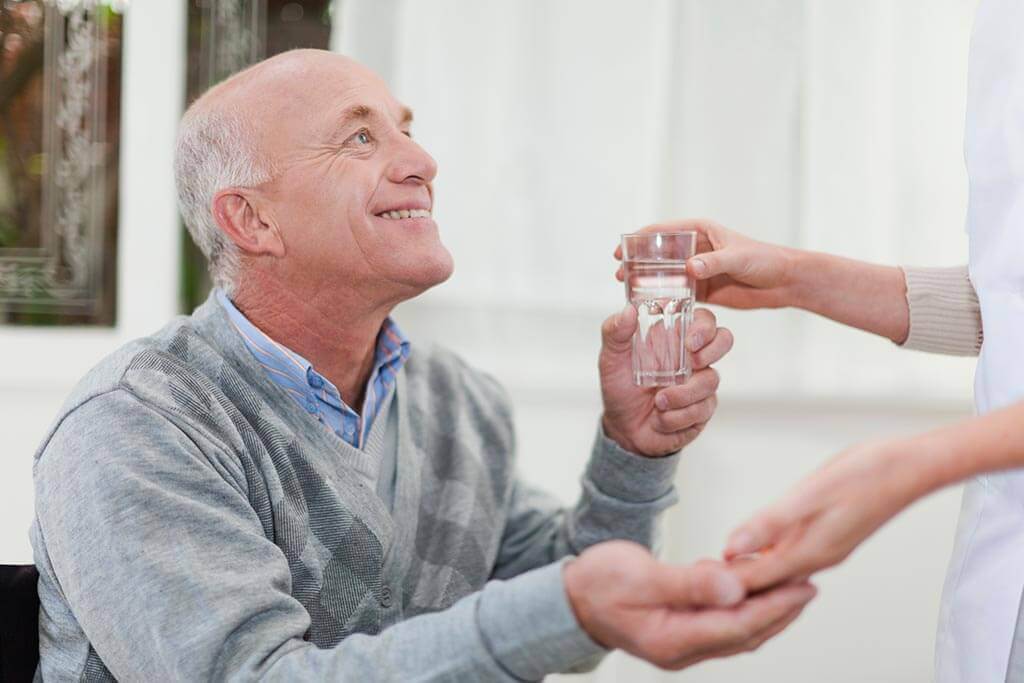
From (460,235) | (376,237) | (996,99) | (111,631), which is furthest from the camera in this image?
(460,235)

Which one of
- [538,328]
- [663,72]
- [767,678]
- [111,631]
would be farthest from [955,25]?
[111,631]

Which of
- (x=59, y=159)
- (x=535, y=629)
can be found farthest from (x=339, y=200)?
(x=59, y=159)

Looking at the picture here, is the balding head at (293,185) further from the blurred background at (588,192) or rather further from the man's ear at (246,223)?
the blurred background at (588,192)

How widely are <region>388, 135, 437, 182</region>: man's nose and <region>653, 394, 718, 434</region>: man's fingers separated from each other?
51 centimetres

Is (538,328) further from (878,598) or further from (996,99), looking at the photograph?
(996,99)

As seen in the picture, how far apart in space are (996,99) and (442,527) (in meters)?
0.97

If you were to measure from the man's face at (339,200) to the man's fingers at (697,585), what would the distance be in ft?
2.48

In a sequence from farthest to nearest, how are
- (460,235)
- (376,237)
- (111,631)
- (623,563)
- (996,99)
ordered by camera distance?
(460,235) < (376,237) < (996,99) < (111,631) < (623,563)

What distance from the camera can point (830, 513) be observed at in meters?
0.96

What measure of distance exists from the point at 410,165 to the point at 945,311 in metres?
0.82

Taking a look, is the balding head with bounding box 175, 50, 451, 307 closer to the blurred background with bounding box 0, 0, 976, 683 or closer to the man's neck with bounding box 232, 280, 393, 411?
the man's neck with bounding box 232, 280, 393, 411

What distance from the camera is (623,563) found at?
959 millimetres

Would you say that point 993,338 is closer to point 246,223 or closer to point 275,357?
point 275,357

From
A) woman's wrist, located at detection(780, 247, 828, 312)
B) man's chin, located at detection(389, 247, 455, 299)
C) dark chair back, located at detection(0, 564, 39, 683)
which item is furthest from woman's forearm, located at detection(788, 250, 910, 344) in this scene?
dark chair back, located at detection(0, 564, 39, 683)
